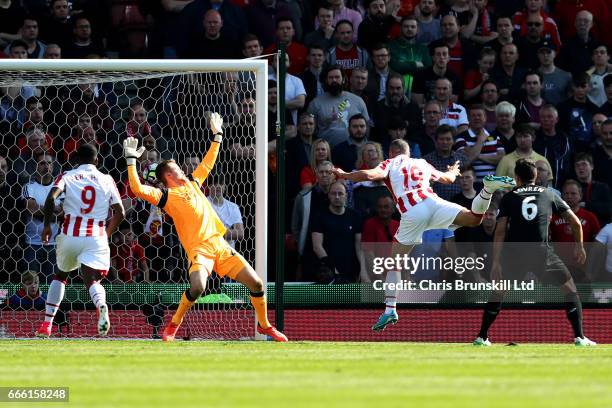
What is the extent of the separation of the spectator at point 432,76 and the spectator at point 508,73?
2.43 feet

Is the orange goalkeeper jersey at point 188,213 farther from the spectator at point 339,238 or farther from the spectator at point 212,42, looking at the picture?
the spectator at point 212,42

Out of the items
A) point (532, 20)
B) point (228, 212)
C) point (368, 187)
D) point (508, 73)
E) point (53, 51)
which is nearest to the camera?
point (228, 212)

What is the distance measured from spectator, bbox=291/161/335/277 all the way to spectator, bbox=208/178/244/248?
3.91ft

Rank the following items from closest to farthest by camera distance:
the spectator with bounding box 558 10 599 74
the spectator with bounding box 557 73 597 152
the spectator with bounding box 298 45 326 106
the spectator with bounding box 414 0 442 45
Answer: the spectator with bounding box 298 45 326 106, the spectator with bounding box 557 73 597 152, the spectator with bounding box 414 0 442 45, the spectator with bounding box 558 10 599 74

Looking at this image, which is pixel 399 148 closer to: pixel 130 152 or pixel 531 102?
pixel 130 152

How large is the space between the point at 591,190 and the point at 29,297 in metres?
8.00

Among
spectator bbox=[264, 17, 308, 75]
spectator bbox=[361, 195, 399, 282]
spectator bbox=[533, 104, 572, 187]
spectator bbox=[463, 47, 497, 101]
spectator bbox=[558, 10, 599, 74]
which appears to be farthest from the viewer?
spectator bbox=[558, 10, 599, 74]

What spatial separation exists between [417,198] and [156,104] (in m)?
4.26

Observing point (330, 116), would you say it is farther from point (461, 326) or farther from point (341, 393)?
point (341, 393)

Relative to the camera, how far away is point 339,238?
1761 cm

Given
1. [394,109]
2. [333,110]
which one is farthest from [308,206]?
[394,109]

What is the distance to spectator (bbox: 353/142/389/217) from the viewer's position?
18125mm

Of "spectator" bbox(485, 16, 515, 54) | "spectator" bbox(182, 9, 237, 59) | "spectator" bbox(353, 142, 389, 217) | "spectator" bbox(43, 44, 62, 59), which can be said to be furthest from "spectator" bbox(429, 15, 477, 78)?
"spectator" bbox(43, 44, 62, 59)

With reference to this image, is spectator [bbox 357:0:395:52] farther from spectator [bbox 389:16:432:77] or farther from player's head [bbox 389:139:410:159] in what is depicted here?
player's head [bbox 389:139:410:159]
